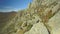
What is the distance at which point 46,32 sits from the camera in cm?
290

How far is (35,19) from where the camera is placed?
125 inches

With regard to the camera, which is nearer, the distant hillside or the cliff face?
the cliff face

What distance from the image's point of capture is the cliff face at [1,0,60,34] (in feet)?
9.82

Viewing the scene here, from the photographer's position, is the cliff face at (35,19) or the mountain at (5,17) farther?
the mountain at (5,17)

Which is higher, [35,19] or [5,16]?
[5,16]

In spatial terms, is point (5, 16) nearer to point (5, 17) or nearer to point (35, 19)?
point (5, 17)

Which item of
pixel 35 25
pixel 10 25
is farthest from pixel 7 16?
pixel 35 25

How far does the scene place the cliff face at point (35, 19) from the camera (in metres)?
2.99

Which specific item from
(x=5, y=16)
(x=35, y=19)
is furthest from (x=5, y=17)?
(x=35, y=19)

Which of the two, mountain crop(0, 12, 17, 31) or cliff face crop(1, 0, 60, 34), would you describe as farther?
mountain crop(0, 12, 17, 31)

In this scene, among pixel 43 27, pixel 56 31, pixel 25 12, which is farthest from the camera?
pixel 25 12

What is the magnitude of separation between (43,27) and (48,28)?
10cm

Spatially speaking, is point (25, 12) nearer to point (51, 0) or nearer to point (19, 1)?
point (19, 1)

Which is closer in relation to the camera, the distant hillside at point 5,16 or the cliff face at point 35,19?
the cliff face at point 35,19
